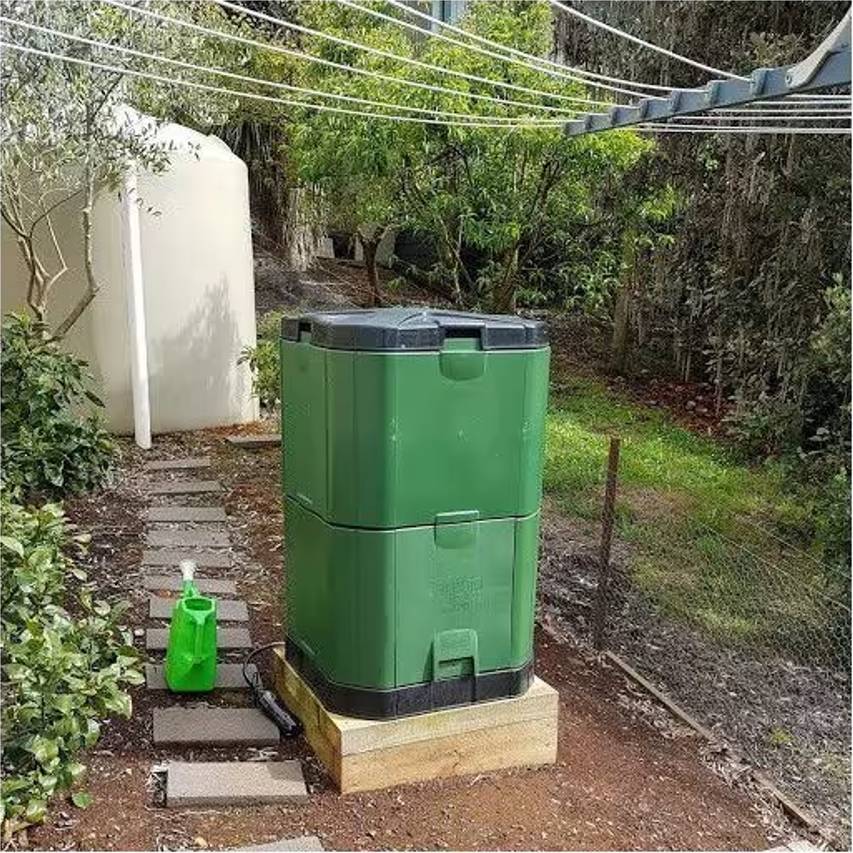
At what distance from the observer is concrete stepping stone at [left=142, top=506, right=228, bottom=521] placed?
5.29 m

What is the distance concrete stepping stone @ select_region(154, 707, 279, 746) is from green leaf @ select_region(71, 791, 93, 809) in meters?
0.37

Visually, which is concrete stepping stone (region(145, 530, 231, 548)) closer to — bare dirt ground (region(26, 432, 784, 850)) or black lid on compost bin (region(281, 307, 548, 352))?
bare dirt ground (region(26, 432, 784, 850))

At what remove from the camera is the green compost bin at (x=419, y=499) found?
2.54 meters

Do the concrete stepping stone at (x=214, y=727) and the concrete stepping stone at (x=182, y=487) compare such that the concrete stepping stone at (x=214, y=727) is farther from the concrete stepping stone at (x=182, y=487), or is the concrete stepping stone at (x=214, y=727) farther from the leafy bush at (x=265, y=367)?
the leafy bush at (x=265, y=367)

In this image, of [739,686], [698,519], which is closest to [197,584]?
[739,686]

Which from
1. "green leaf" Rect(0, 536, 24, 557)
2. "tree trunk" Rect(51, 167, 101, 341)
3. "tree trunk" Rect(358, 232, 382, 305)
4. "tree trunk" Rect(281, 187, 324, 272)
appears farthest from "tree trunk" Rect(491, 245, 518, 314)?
"green leaf" Rect(0, 536, 24, 557)

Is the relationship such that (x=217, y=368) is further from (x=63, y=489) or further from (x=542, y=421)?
(x=542, y=421)

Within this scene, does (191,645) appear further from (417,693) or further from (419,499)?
(419,499)

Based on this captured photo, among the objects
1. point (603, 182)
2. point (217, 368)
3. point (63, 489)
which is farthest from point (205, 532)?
point (603, 182)

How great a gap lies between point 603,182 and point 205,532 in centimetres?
494

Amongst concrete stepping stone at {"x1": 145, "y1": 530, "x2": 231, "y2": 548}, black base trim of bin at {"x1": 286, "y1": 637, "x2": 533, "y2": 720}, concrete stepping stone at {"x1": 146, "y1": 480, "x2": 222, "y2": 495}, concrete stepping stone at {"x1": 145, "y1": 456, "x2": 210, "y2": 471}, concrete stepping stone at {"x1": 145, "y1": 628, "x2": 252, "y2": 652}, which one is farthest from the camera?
concrete stepping stone at {"x1": 145, "y1": 456, "x2": 210, "y2": 471}

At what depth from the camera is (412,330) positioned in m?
2.51

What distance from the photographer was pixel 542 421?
2.77 m

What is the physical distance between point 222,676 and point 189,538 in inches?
68.5
